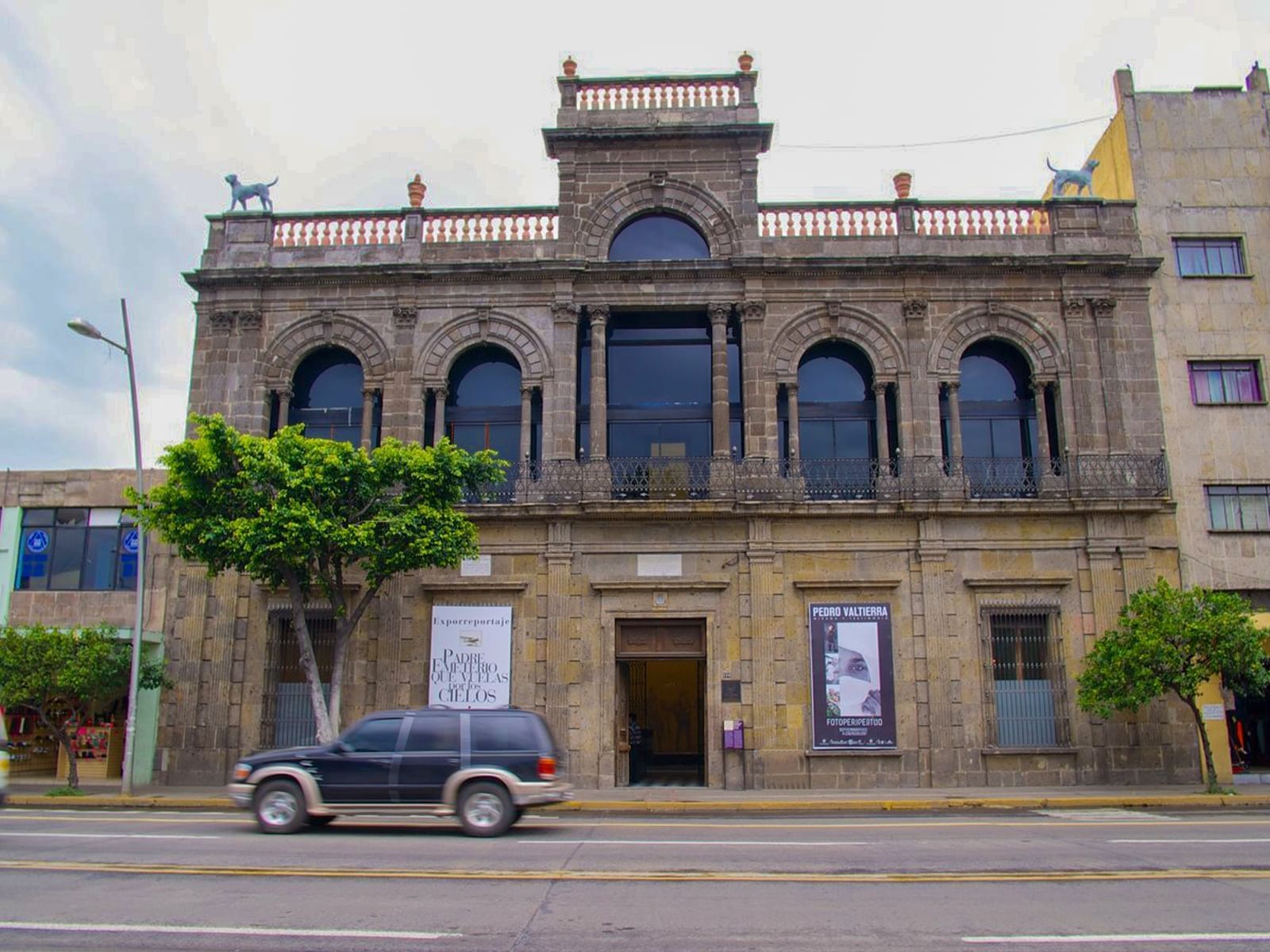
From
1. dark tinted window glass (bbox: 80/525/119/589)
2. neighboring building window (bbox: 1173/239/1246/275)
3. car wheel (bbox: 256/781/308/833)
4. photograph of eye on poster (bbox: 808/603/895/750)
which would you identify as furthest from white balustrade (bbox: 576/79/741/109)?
car wheel (bbox: 256/781/308/833)

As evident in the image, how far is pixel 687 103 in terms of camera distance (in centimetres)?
2533

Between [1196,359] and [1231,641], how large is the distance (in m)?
7.95

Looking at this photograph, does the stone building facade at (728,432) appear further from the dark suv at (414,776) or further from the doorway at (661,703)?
the dark suv at (414,776)

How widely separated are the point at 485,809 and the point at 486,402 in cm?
1298

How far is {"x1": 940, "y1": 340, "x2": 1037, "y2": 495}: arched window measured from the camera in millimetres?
23953

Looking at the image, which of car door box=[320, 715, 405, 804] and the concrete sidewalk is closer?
car door box=[320, 715, 405, 804]

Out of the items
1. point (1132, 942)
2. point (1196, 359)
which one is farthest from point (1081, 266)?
point (1132, 942)

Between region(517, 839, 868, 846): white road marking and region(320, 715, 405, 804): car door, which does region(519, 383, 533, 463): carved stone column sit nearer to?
region(320, 715, 405, 804): car door

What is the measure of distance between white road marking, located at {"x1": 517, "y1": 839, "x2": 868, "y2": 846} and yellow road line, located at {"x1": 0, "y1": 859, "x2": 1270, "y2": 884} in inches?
86.2

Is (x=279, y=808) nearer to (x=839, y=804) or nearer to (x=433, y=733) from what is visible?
(x=433, y=733)

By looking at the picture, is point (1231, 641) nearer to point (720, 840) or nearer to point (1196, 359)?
point (1196, 359)

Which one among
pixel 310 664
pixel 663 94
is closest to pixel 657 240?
pixel 663 94

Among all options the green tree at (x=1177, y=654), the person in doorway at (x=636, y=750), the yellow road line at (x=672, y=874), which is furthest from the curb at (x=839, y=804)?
the yellow road line at (x=672, y=874)

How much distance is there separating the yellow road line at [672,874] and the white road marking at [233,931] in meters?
2.12
